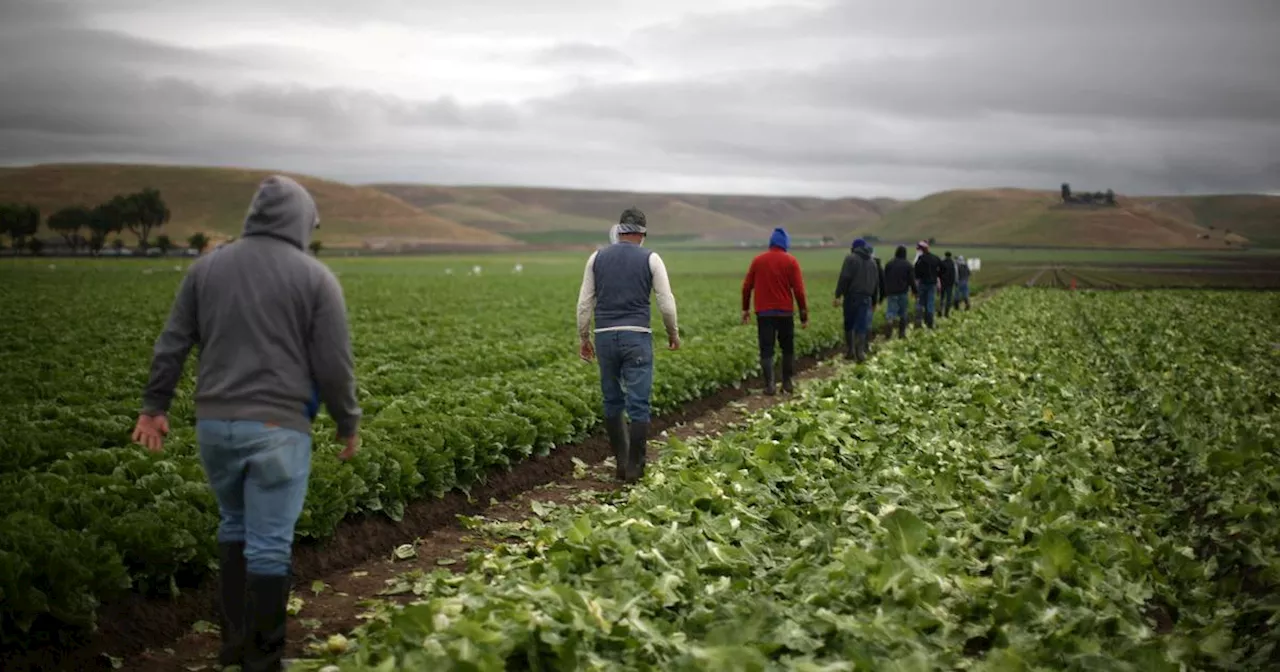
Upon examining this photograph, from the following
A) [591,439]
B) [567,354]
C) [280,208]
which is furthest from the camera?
[567,354]

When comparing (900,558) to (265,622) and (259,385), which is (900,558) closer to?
(265,622)

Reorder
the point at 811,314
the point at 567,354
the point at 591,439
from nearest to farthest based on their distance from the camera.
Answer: the point at 591,439 → the point at 567,354 → the point at 811,314

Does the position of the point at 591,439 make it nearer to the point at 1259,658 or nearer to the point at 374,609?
the point at 374,609

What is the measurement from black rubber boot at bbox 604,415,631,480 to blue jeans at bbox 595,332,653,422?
0.28 meters

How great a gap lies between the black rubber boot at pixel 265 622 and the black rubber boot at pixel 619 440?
530cm

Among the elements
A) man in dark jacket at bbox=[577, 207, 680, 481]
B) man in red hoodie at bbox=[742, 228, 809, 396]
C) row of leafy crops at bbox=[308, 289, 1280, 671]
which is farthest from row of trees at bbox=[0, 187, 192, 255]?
row of leafy crops at bbox=[308, 289, 1280, 671]

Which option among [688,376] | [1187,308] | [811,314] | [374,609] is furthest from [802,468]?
[1187,308]

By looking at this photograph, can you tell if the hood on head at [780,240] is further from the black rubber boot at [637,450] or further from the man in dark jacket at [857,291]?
the black rubber boot at [637,450]

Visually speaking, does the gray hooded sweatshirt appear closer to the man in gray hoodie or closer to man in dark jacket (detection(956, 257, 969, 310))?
the man in gray hoodie

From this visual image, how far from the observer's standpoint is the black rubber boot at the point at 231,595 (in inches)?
217

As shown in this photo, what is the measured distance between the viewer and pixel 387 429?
10.4 m

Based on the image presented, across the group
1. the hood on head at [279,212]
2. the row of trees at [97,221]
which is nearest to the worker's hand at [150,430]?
the hood on head at [279,212]

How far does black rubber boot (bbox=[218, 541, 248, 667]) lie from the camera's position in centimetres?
552

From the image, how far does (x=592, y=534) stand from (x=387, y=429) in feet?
14.9
